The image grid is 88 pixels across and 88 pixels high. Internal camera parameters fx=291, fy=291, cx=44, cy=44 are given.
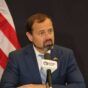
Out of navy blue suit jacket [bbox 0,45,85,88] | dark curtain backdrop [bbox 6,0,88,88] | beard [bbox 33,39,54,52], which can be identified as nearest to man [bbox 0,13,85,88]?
navy blue suit jacket [bbox 0,45,85,88]

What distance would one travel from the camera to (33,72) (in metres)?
2.87

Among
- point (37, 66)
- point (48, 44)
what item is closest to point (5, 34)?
point (37, 66)

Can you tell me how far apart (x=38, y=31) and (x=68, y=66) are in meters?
0.46

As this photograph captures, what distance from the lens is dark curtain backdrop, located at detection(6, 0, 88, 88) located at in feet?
11.9

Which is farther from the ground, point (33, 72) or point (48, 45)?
point (48, 45)

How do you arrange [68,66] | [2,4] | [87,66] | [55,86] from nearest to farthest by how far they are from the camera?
[55,86]
[68,66]
[2,4]
[87,66]

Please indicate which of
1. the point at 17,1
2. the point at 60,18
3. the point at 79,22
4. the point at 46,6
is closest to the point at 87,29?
the point at 79,22

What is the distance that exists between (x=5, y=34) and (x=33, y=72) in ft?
2.64

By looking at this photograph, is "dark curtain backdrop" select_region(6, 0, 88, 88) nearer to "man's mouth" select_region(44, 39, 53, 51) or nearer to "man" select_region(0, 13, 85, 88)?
"man" select_region(0, 13, 85, 88)

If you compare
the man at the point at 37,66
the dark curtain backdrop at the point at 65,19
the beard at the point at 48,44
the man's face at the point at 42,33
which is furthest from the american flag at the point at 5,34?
the beard at the point at 48,44

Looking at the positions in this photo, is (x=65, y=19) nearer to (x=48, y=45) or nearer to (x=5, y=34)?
(x=5, y=34)

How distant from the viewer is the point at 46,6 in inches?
143

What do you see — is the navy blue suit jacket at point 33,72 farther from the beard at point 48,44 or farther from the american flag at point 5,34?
the american flag at point 5,34

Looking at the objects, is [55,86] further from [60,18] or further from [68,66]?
[60,18]
